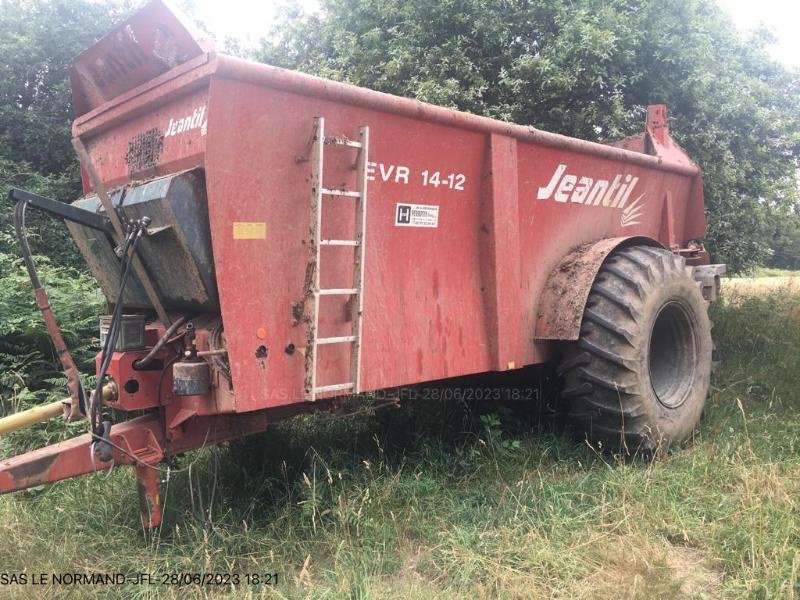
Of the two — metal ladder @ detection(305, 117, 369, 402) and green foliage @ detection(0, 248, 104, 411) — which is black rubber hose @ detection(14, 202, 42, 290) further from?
green foliage @ detection(0, 248, 104, 411)

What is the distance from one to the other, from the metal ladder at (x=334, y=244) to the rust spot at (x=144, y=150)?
0.83m

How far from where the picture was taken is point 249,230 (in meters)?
2.84

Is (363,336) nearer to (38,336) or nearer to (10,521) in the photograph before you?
(10,521)

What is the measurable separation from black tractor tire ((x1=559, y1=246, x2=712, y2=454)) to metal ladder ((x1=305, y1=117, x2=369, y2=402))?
5.44 feet

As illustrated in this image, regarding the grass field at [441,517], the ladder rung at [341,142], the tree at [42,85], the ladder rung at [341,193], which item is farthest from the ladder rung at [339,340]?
the tree at [42,85]

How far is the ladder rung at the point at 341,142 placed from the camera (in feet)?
9.78

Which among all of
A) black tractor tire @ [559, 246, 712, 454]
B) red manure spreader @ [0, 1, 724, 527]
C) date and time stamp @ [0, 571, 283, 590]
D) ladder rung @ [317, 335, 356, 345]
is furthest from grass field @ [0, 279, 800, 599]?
ladder rung @ [317, 335, 356, 345]

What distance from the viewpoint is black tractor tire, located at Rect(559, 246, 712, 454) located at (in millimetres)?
4008

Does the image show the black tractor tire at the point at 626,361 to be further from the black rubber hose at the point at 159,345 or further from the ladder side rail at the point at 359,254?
the black rubber hose at the point at 159,345

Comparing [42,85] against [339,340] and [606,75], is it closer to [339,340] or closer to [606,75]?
[606,75]

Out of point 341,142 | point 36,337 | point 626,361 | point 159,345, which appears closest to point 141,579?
point 159,345

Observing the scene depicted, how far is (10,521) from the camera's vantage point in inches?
134

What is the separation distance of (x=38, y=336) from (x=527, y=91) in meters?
5.89

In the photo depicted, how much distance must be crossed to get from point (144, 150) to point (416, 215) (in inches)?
57.9
